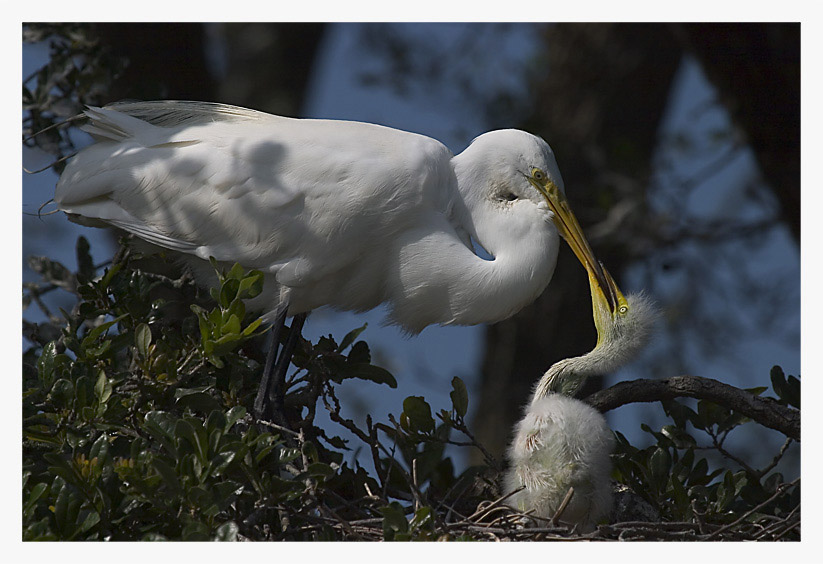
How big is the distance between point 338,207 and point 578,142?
2146mm

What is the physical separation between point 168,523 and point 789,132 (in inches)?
79.7

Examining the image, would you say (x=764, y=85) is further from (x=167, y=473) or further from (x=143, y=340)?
(x=167, y=473)

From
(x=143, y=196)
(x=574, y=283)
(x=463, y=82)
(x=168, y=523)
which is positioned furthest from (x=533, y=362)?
(x=168, y=523)

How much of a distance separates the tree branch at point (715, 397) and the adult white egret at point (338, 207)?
27cm

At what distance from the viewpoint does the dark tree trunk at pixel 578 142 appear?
12.6ft

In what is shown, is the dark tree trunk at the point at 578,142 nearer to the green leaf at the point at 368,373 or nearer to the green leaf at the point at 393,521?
the green leaf at the point at 368,373

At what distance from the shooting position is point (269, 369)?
87.7 inches

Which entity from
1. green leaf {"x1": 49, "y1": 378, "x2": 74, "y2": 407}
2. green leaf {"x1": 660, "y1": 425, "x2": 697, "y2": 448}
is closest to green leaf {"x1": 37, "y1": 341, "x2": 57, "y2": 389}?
green leaf {"x1": 49, "y1": 378, "x2": 74, "y2": 407}

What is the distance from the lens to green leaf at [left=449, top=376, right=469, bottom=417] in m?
2.05

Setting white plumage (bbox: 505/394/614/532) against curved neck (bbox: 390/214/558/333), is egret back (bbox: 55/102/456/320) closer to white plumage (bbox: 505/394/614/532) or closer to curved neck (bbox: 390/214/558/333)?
curved neck (bbox: 390/214/558/333)

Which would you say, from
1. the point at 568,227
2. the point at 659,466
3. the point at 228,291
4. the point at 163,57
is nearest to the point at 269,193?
the point at 228,291

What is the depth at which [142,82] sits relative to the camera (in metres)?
2.77
